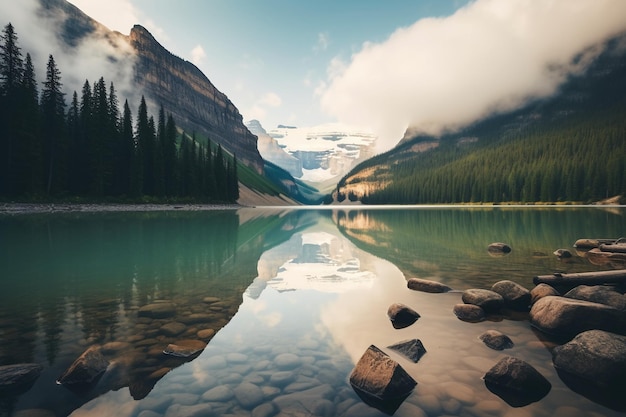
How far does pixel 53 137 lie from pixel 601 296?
8989 centimetres

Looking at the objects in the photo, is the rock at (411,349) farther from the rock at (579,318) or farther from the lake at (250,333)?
the rock at (579,318)

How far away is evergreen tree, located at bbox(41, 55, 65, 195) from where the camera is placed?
68.4 meters

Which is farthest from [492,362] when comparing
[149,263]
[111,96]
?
[111,96]

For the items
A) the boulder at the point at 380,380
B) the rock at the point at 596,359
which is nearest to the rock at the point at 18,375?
the boulder at the point at 380,380

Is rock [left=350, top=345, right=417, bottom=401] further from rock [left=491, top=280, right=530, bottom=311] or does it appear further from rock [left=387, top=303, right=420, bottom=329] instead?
rock [left=491, top=280, right=530, bottom=311]

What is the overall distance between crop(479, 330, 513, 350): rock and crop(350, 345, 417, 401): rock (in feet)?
10.8

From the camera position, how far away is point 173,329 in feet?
32.3

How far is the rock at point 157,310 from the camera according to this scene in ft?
36.5

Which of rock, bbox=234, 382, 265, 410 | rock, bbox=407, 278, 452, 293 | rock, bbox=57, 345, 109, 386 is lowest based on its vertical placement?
rock, bbox=407, 278, 452, 293

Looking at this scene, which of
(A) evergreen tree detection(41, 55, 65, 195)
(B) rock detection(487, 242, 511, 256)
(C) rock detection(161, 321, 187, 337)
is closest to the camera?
(C) rock detection(161, 321, 187, 337)

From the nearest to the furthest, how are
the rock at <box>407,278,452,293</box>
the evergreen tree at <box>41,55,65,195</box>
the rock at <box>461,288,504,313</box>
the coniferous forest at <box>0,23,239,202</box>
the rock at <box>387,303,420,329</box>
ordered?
1. the rock at <box>387,303,420,329</box>
2. the rock at <box>461,288,504,313</box>
3. the rock at <box>407,278,452,293</box>
4. the coniferous forest at <box>0,23,239,202</box>
5. the evergreen tree at <box>41,55,65,195</box>

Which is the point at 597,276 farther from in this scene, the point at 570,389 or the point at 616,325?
the point at 570,389

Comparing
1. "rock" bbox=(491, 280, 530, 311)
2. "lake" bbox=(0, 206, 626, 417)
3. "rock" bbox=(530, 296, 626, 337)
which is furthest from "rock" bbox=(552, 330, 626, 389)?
"rock" bbox=(491, 280, 530, 311)

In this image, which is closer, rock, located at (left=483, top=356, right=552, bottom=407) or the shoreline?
rock, located at (left=483, top=356, right=552, bottom=407)
